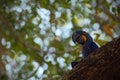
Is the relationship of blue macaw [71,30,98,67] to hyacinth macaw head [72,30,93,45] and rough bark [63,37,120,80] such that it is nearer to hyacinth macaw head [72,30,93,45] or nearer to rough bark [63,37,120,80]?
hyacinth macaw head [72,30,93,45]

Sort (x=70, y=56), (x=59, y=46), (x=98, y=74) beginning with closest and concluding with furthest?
(x=98, y=74) → (x=70, y=56) → (x=59, y=46)

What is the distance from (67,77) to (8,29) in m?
3.38

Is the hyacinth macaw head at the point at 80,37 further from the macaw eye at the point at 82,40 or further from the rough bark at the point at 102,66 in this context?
the rough bark at the point at 102,66

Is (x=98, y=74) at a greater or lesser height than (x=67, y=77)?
lesser

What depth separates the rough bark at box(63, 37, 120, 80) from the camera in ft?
6.47

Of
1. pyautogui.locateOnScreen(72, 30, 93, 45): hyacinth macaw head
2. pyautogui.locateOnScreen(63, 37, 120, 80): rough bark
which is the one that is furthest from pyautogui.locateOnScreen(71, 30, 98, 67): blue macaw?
pyautogui.locateOnScreen(63, 37, 120, 80): rough bark

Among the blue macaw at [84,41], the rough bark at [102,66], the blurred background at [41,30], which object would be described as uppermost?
the blurred background at [41,30]

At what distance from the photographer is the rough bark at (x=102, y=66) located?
1.97m

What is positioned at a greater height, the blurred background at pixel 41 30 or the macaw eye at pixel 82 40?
the blurred background at pixel 41 30

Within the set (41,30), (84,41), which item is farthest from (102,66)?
(41,30)

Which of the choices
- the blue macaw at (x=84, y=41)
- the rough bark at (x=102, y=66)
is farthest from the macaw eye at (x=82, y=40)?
the rough bark at (x=102, y=66)

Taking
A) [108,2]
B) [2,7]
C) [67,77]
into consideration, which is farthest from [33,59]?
[67,77]

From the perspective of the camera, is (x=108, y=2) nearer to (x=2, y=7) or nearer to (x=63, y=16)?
(x=63, y=16)

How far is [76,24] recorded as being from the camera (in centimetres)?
629
